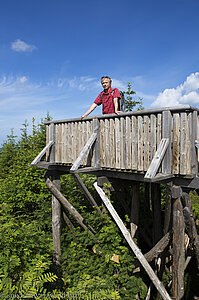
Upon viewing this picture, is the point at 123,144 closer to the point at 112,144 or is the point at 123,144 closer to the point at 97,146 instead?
the point at 112,144

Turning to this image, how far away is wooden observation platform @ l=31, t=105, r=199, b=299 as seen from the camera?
12.8ft

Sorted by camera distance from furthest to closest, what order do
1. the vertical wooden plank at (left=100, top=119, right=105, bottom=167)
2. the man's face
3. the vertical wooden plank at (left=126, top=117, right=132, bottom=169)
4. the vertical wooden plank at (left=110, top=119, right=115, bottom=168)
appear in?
the man's face, the vertical wooden plank at (left=100, top=119, right=105, bottom=167), the vertical wooden plank at (left=110, top=119, right=115, bottom=168), the vertical wooden plank at (left=126, top=117, right=132, bottom=169)

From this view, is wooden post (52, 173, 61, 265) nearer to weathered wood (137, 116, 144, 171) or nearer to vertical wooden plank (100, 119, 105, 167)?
vertical wooden plank (100, 119, 105, 167)

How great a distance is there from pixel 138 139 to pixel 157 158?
720 millimetres

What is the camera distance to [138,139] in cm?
449

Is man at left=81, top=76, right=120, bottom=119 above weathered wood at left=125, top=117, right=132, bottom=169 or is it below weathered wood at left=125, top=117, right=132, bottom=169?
above

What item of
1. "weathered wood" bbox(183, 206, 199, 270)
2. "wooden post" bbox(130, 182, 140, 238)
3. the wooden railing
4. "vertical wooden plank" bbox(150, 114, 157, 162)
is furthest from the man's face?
"weathered wood" bbox(183, 206, 199, 270)

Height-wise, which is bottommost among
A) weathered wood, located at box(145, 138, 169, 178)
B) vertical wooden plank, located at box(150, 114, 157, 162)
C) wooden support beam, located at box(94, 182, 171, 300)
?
wooden support beam, located at box(94, 182, 171, 300)

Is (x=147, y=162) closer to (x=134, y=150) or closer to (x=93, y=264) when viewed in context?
(x=134, y=150)

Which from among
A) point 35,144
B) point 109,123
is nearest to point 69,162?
point 109,123

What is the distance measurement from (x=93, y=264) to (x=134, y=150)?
2.71 metres

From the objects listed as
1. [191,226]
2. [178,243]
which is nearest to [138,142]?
[191,226]

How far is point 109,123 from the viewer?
204 inches

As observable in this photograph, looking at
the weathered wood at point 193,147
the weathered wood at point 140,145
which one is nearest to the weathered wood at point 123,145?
the weathered wood at point 140,145
